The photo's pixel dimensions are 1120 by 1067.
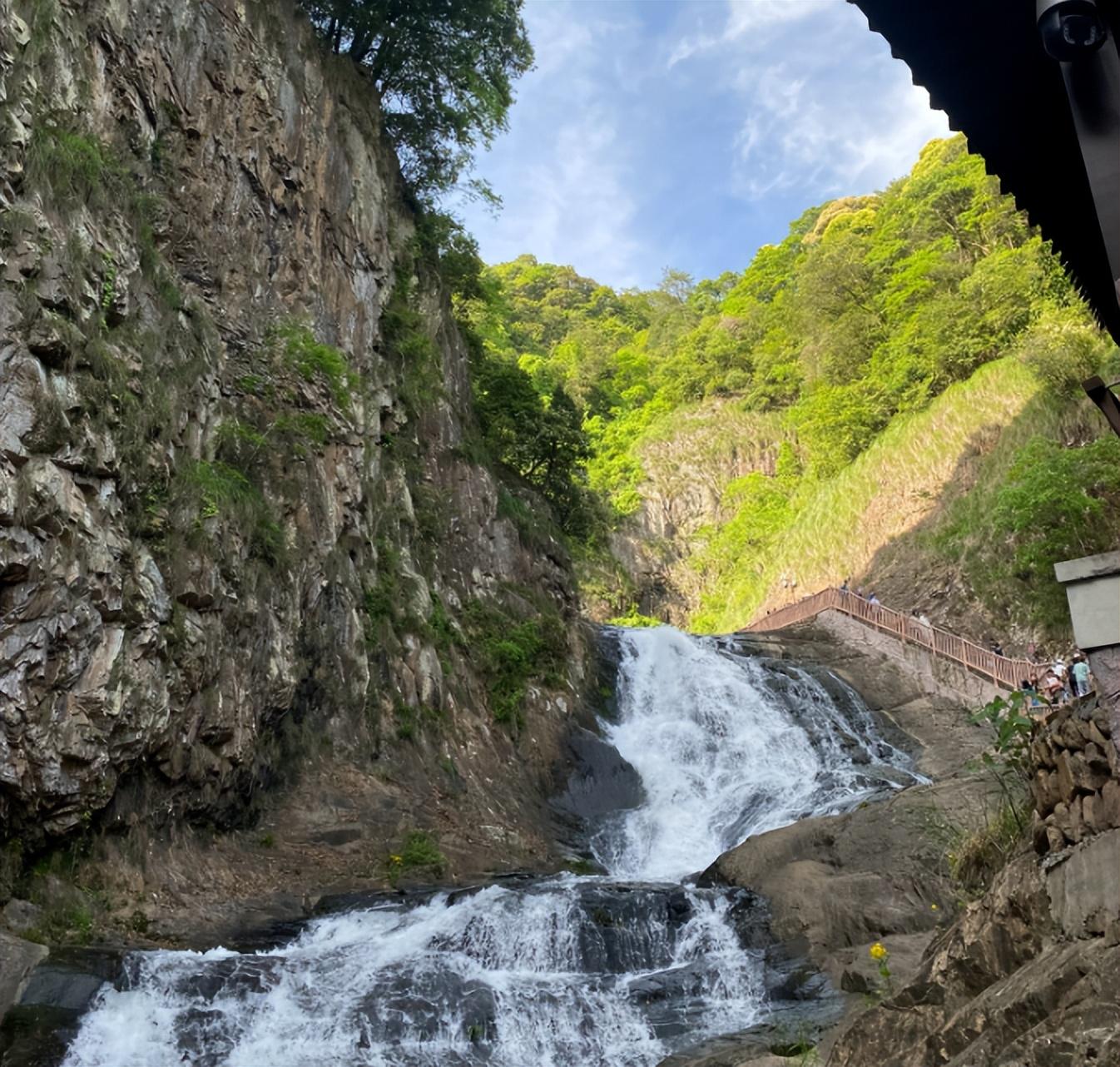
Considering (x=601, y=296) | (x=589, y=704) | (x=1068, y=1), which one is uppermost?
(x=601, y=296)

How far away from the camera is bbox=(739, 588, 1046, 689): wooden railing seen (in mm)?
22906

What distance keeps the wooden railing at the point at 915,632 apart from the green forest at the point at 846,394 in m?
1.69

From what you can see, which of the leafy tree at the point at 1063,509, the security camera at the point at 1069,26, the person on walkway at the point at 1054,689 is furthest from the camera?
the leafy tree at the point at 1063,509

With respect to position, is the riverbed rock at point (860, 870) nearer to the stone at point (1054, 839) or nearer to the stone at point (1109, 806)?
the stone at point (1054, 839)

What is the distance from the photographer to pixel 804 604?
31.5m

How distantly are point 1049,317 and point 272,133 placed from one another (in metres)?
23.8

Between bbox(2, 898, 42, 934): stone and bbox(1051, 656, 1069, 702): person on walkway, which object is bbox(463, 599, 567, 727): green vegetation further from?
bbox(2, 898, 42, 934): stone

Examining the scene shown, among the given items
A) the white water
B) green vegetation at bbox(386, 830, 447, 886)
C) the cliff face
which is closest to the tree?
the cliff face

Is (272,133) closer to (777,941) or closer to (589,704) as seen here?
(589,704)

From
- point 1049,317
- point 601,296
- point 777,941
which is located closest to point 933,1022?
point 777,941

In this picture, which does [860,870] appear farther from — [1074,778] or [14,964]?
[14,964]

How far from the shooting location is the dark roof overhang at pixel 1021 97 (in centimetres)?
379

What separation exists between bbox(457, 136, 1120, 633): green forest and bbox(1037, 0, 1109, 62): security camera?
66.1ft

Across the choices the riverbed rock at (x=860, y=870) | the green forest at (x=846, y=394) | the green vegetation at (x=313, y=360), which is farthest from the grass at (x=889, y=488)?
the green vegetation at (x=313, y=360)
